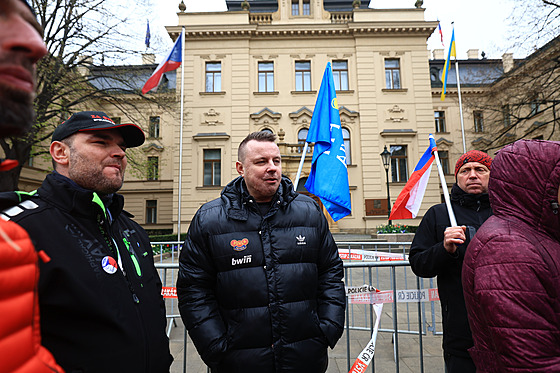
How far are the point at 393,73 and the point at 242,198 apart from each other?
22080 mm

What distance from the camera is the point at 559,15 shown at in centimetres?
1186

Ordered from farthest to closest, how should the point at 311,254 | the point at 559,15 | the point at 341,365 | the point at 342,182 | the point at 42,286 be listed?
the point at 559,15 < the point at 342,182 < the point at 341,365 < the point at 311,254 < the point at 42,286

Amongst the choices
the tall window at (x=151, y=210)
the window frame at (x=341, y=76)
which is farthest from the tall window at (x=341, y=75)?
the tall window at (x=151, y=210)

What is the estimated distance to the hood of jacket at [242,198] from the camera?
7.24ft

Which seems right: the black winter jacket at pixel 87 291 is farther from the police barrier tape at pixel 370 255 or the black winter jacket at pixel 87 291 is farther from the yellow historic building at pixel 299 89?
the yellow historic building at pixel 299 89

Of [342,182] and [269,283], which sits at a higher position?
[342,182]

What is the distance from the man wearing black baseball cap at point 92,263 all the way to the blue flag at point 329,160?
318 centimetres

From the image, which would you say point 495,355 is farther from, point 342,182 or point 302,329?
point 342,182

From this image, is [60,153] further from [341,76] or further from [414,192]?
[341,76]

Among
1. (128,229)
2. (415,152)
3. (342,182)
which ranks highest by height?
(415,152)

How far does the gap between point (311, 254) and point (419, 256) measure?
0.91 m

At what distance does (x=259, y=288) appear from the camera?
2.02 m

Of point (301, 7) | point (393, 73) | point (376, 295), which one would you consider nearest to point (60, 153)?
point (376, 295)

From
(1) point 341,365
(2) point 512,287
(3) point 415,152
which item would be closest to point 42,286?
(2) point 512,287
